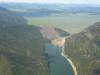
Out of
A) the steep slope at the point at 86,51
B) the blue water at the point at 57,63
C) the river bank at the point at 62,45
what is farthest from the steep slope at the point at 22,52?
the steep slope at the point at 86,51

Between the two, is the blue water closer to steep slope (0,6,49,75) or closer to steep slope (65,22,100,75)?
steep slope (0,6,49,75)

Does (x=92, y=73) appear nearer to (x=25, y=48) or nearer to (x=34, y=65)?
(x=34, y=65)

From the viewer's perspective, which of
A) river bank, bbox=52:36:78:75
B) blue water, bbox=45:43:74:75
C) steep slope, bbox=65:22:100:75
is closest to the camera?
blue water, bbox=45:43:74:75

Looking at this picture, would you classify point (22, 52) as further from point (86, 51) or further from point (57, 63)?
point (86, 51)

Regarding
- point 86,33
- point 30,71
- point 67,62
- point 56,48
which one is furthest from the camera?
point 86,33

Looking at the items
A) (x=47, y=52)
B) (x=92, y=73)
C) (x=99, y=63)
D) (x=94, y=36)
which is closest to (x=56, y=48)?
(x=47, y=52)

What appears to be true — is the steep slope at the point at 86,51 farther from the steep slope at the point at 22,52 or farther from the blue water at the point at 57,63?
the steep slope at the point at 22,52

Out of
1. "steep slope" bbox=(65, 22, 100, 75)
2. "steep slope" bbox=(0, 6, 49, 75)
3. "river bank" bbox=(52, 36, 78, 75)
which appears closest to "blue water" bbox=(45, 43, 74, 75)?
"river bank" bbox=(52, 36, 78, 75)
